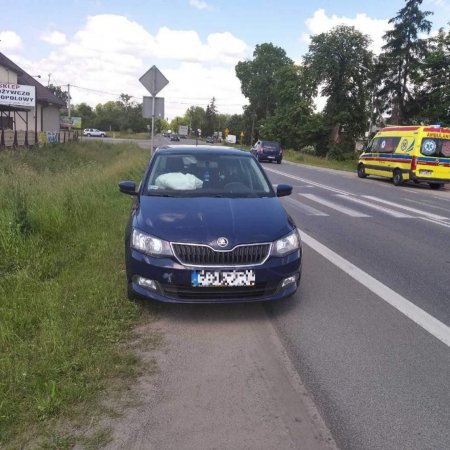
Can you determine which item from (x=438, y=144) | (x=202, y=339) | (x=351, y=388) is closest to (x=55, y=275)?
(x=202, y=339)

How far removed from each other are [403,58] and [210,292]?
47968 mm

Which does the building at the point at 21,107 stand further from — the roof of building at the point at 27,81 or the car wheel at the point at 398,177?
the car wheel at the point at 398,177

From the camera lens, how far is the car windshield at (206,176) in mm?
5457

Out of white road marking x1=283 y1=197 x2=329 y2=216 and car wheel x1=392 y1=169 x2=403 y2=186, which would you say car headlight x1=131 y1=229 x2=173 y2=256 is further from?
car wheel x1=392 y1=169 x2=403 y2=186

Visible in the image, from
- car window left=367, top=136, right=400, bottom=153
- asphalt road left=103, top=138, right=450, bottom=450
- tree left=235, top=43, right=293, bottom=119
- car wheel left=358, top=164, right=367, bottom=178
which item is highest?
A: tree left=235, top=43, right=293, bottom=119

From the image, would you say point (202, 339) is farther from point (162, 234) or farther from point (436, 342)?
point (436, 342)

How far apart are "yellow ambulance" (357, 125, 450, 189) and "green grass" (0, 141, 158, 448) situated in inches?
581

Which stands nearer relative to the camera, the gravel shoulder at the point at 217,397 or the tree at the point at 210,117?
the gravel shoulder at the point at 217,397

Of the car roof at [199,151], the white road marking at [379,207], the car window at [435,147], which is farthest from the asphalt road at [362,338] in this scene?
the car window at [435,147]


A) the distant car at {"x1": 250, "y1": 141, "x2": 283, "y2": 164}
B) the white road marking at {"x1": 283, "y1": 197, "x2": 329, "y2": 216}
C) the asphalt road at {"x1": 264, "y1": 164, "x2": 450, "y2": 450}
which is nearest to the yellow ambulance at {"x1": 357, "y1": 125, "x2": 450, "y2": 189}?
the white road marking at {"x1": 283, "y1": 197, "x2": 329, "y2": 216}

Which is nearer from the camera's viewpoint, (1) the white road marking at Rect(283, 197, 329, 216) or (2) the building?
(1) the white road marking at Rect(283, 197, 329, 216)

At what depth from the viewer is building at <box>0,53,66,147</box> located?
93.6 feet

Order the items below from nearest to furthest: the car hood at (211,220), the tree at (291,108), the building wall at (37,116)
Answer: the car hood at (211,220) → the building wall at (37,116) → the tree at (291,108)

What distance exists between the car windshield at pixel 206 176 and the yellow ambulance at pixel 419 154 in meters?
15.1
